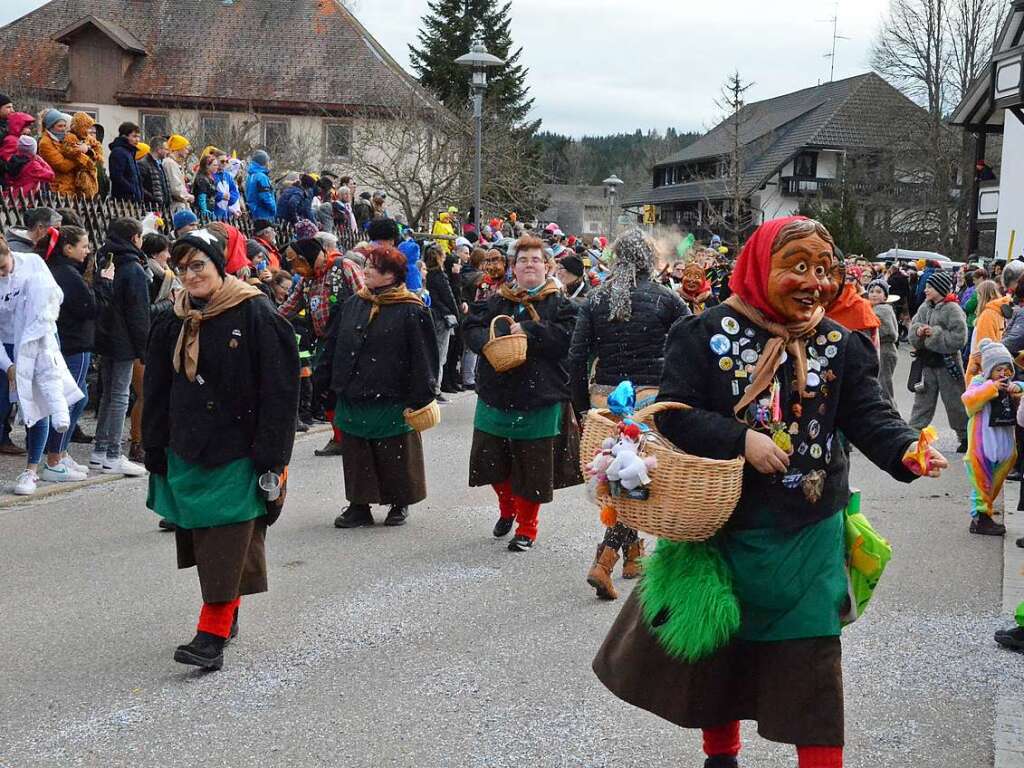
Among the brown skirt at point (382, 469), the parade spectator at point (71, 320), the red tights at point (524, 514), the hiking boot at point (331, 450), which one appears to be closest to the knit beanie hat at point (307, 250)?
the parade spectator at point (71, 320)

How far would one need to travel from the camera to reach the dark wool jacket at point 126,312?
9531 mm

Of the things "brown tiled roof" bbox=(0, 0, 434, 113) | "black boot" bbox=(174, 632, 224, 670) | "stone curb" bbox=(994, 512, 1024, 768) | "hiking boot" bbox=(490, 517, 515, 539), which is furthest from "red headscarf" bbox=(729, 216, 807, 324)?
"brown tiled roof" bbox=(0, 0, 434, 113)

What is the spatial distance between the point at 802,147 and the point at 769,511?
6000cm

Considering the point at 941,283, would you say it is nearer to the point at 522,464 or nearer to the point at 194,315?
the point at 522,464

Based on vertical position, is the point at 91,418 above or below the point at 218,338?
below

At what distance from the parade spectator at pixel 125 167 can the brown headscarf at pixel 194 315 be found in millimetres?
10205

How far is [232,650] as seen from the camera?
5363 mm

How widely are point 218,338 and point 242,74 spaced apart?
42.7 metres

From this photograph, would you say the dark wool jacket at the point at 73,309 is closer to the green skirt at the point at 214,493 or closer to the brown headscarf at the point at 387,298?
the brown headscarf at the point at 387,298

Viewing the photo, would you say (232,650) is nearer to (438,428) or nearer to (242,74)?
(438,428)

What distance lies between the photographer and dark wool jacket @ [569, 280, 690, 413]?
21.5 ft

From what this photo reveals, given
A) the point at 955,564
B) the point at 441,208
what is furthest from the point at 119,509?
the point at 441,208

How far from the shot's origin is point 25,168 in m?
12.6

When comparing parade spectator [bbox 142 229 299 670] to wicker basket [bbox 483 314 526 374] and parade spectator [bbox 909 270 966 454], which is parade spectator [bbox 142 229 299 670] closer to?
wicker basket [bbox 483 314 526 374]
